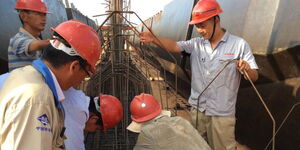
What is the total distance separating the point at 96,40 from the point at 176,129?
1021mm

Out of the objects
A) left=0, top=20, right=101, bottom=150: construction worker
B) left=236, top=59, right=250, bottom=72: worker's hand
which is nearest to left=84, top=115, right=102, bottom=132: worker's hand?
left=0, top=20, right=101, bottom=150: construction worker

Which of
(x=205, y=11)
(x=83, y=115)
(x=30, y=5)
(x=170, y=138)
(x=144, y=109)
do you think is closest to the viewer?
(x=83, y=115)

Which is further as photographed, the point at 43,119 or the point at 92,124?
the point at 92,124

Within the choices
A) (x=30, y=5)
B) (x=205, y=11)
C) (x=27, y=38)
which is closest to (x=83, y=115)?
(x=27, y=38)

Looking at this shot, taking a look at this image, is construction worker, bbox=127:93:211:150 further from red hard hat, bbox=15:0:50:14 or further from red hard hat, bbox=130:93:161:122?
red hard hat, bbox=15:0:50:14

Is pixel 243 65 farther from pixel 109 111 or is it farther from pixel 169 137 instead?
pixel 109 111

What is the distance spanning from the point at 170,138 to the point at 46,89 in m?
1.18

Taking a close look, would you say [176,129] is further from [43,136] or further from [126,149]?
[126,149]

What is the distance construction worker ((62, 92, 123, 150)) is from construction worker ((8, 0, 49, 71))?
978mm

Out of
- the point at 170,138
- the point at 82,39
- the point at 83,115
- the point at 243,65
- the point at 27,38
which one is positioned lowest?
the point at 170,138

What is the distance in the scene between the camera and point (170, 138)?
2172 mm

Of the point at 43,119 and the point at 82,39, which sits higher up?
the point at 82,39

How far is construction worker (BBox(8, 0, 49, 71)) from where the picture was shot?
2.97m

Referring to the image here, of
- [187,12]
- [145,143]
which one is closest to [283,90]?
[145,143]
